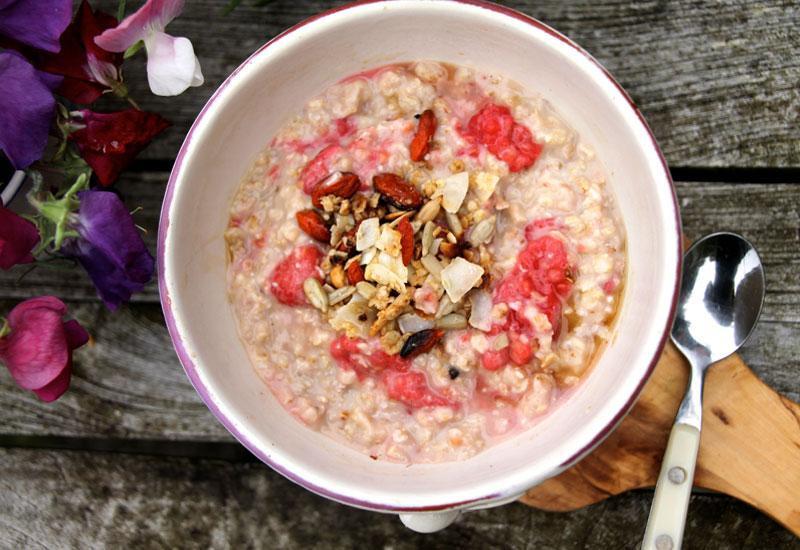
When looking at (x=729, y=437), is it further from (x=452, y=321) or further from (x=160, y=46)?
(x=160, y=46)

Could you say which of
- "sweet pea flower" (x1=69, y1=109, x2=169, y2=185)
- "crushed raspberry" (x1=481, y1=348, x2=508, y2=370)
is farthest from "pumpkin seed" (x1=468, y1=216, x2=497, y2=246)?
"sweet pea flower" (x1=69, y1=109, x2=169, y2=185)

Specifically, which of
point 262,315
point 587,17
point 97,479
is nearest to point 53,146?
point 262,315

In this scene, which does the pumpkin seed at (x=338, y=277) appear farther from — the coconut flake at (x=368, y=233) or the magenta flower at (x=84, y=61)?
the magenta flower at (x=84, y=61)

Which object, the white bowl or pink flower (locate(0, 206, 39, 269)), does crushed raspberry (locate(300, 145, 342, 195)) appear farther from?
pink flower (locate(0, 206, 39, 269))

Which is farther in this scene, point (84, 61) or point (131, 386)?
point (131, 386)

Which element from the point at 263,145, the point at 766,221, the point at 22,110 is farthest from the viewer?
the point at 766,221

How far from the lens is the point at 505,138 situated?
0.86 m

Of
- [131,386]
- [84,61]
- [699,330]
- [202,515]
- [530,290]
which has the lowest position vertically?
[202,515]

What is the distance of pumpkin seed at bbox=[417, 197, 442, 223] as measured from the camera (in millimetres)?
864

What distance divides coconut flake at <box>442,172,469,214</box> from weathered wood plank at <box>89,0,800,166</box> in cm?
30

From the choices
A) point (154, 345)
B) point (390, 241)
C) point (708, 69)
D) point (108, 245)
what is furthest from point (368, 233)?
point (708, 69)

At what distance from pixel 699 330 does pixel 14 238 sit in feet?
2.34

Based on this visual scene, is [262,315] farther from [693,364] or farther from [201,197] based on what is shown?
[693,364]

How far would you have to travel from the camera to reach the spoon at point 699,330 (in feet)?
3.03
